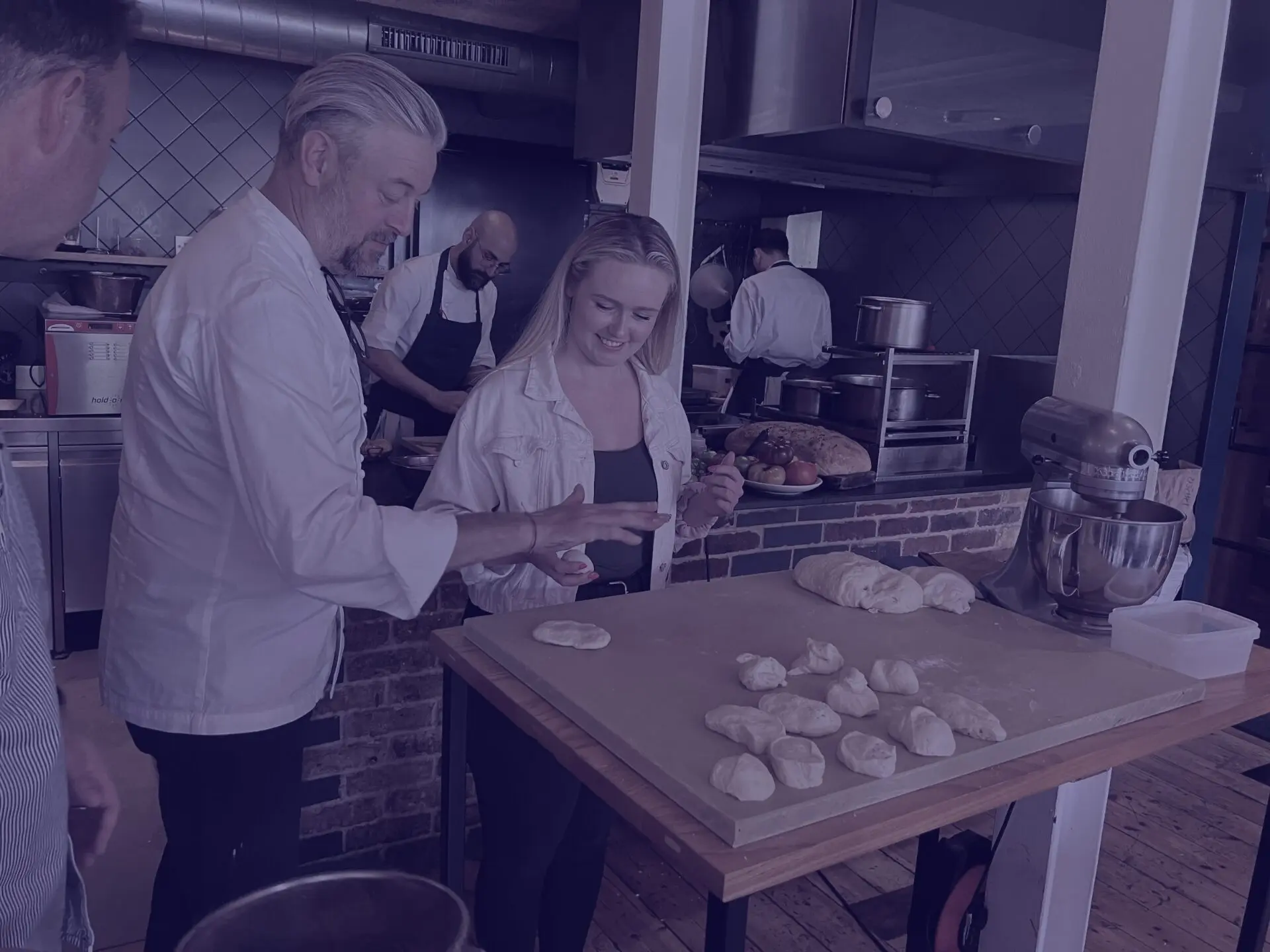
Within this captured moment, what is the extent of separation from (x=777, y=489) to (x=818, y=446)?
0.93ft

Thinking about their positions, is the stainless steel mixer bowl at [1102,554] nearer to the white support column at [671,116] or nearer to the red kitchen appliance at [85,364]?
the white support column at [671,116]

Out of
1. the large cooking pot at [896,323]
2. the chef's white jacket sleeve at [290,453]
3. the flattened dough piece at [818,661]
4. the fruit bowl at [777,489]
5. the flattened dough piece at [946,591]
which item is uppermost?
the large cooking pot at [896,323]

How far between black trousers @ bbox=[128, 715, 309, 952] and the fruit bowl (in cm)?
171

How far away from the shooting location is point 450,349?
14.6 ft

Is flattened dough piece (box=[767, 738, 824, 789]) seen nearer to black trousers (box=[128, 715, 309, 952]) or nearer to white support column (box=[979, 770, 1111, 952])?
black trousers (box=[128, 715, 309, 952])

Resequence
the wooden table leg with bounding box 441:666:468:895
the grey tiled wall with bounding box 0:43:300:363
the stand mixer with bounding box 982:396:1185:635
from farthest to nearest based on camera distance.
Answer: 1. the grey tiled wall with bounding box 0:43:300:363
2. the stand mixer with bounding box 982:396:1185:635
3. the wooden table leg with bounding box 441:666:468:895

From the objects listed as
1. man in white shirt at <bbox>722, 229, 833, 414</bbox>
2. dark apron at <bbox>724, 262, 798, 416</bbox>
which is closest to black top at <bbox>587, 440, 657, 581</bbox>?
man in white shirt at <bbox>722, 229, 833, 414</bbox>

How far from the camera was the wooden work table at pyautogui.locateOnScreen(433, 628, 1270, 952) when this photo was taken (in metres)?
1.07

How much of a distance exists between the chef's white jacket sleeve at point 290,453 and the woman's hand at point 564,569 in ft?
1.29

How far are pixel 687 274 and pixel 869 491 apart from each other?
1.04m

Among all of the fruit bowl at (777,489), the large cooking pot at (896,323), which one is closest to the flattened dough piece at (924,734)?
the fruit bowl at (777,489)

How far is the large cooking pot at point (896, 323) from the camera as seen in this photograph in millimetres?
3277

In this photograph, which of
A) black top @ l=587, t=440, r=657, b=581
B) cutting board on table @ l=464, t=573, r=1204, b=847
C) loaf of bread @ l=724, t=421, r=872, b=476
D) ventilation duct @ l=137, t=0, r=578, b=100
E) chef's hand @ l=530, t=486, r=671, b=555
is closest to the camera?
cutting board on table @ l=464, t=573, r=1204, b=847

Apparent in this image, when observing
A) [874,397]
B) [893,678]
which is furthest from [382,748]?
[874,397]
